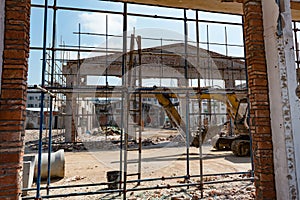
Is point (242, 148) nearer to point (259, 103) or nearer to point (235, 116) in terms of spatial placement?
point (235, 116)

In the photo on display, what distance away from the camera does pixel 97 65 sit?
14836 mm

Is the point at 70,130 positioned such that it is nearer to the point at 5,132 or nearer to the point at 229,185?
the point at 229,185

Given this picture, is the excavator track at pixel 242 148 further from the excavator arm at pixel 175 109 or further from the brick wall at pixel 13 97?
the brick wall at pixel 13 97

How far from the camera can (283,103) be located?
3256 mm

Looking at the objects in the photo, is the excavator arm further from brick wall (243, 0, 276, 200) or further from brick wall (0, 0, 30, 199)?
brick wall (0, 0, 30, 199)

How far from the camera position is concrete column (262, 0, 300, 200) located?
316cm

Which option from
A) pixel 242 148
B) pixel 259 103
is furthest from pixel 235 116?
pixel 259 103

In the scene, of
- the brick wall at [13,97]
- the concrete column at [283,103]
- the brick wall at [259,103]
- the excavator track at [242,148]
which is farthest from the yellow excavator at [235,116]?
the brick wall at [13,97]

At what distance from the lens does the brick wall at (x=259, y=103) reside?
Result: 335 cm

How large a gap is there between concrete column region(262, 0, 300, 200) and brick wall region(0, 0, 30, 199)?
345cm

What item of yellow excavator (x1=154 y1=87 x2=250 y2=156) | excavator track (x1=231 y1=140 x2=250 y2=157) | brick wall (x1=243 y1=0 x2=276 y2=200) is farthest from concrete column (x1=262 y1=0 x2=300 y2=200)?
excavator track (x1=231 y1=140 x2=250 y2=157)

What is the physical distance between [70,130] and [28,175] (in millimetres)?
9918

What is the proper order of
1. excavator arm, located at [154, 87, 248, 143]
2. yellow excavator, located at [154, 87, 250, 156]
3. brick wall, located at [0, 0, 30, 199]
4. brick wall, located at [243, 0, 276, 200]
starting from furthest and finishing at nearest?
excavator arm, located at [154, 87, 248, 143], yellow excavator, located at [154, 87, 250, 156], brick wall, located at [243, 0, 276, 200], brick wall, located at [0, 0, 30, 199]

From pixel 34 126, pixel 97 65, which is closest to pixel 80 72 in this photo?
pixel 97 65
